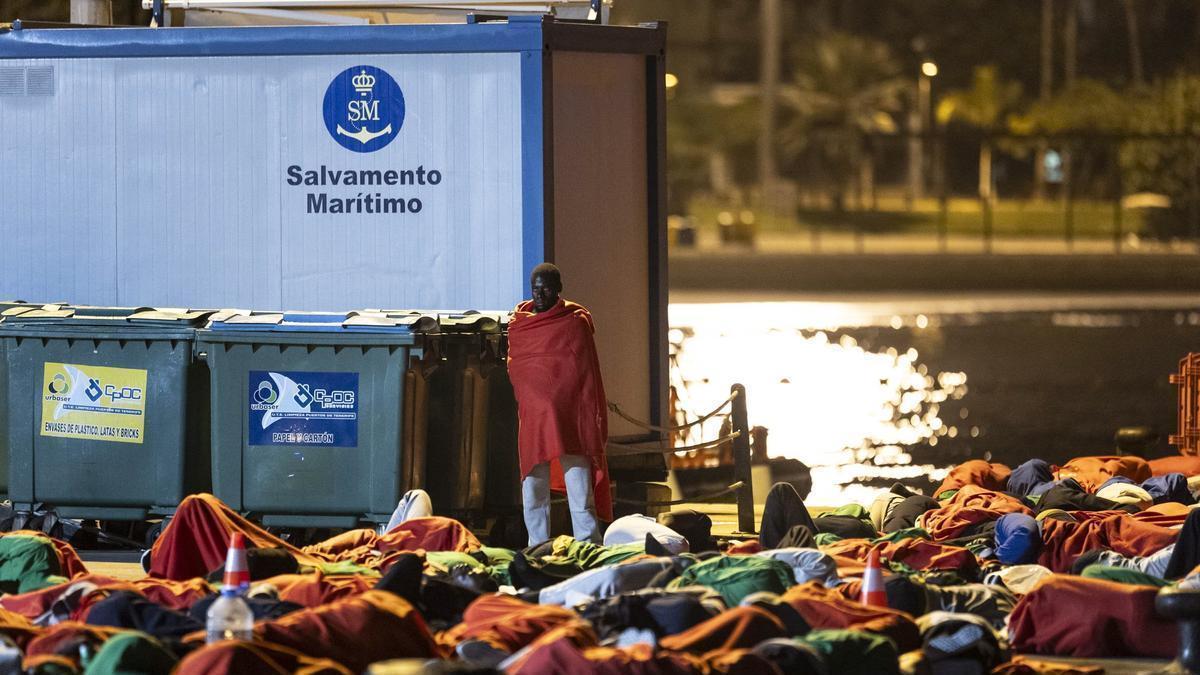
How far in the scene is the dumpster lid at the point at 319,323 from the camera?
9.87 metres

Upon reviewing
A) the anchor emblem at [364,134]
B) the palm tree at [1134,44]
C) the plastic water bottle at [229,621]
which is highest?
the palm tree at [1134,44]

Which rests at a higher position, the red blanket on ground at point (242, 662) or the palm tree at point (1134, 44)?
the palm tree at point (1134, 44)

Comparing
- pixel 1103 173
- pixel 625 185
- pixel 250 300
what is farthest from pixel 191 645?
pixel 1103 173

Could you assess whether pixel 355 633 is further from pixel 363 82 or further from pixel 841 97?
pixel 841 97

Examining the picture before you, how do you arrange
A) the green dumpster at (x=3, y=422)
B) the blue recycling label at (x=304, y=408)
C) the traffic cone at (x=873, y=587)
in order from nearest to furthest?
1. the traffic cone at (x=873, y=587)
2. the blue recycling label at (x=304, y=408)
3. the green dumpster at (x=3, y=422)

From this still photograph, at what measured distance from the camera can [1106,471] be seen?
11.3 m

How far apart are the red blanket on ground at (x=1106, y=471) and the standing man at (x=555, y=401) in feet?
9.91

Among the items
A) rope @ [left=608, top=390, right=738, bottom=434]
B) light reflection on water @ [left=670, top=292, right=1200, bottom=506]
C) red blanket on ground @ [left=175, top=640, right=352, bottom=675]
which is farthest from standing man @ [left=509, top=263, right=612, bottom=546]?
red blanket on ground @ [left=175, top=640, right=352, bottom=675]

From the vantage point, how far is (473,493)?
33.3ft

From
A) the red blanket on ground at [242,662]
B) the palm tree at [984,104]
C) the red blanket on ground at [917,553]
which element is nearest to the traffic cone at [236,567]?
the red blanket on ground at [242,662]

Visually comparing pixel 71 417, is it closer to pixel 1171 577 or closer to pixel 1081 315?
pixel 1171 577

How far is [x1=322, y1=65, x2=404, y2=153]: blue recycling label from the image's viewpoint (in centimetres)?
1085

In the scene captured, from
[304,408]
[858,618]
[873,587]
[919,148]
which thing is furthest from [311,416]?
[919,148]

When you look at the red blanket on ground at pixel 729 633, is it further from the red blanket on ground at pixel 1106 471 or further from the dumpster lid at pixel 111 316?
the red blanket on ground at pixel 1106 471
